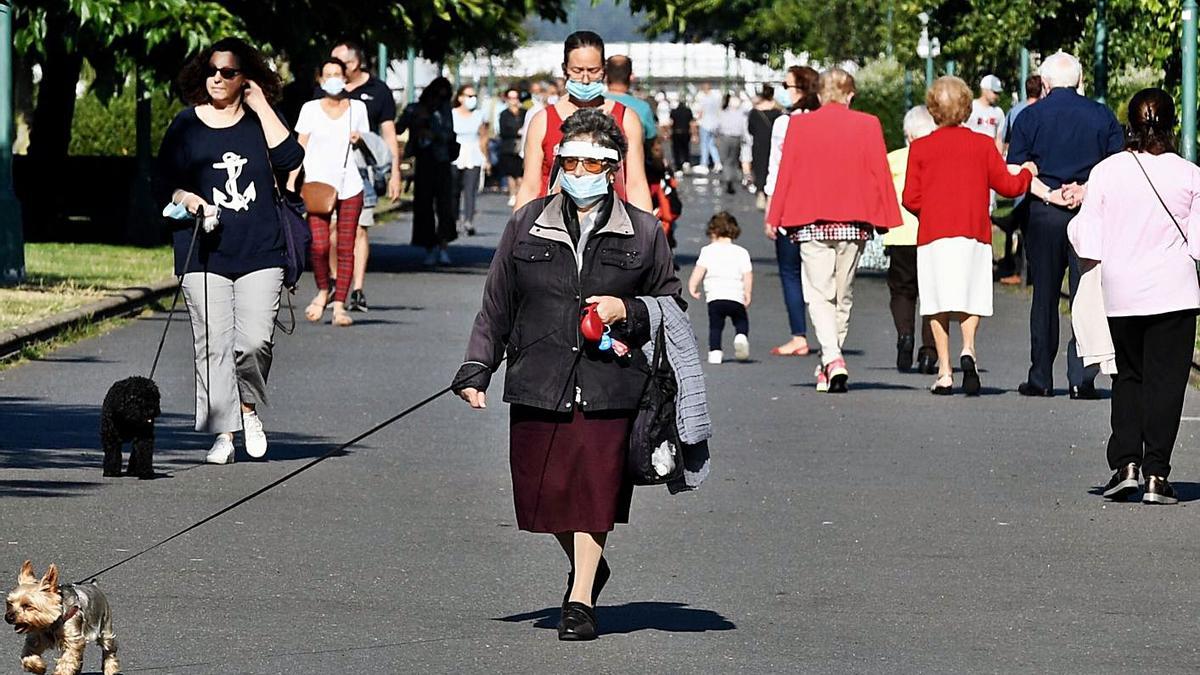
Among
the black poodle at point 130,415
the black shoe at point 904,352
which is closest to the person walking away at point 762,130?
the black shoe at point 904,352

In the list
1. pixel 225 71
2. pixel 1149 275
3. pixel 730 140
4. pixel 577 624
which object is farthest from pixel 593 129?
pixel 730 140

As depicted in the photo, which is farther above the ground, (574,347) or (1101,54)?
(1101,54)

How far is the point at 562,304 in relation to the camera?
23.5ft

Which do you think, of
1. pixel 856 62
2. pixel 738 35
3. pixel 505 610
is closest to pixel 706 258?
pixel 505 610

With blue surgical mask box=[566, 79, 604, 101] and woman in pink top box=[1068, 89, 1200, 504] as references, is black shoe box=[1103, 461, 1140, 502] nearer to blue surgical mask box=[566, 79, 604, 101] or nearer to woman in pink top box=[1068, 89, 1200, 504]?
woman in pink top box=[1068, 89, 1200, 504]

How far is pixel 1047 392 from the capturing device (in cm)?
1423

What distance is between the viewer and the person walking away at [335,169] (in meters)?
17.8

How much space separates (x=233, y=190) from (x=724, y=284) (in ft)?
18.8

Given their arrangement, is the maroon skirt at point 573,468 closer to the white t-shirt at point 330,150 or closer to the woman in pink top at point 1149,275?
the woman in pink top at point 1149,275

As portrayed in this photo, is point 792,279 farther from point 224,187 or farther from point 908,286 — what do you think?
point 224,187

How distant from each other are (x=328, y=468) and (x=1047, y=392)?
504cm

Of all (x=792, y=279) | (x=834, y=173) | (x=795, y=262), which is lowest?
(x=792, y=279)

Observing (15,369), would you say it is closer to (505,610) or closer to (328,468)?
(328,468)

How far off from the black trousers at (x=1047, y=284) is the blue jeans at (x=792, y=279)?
2197mm
